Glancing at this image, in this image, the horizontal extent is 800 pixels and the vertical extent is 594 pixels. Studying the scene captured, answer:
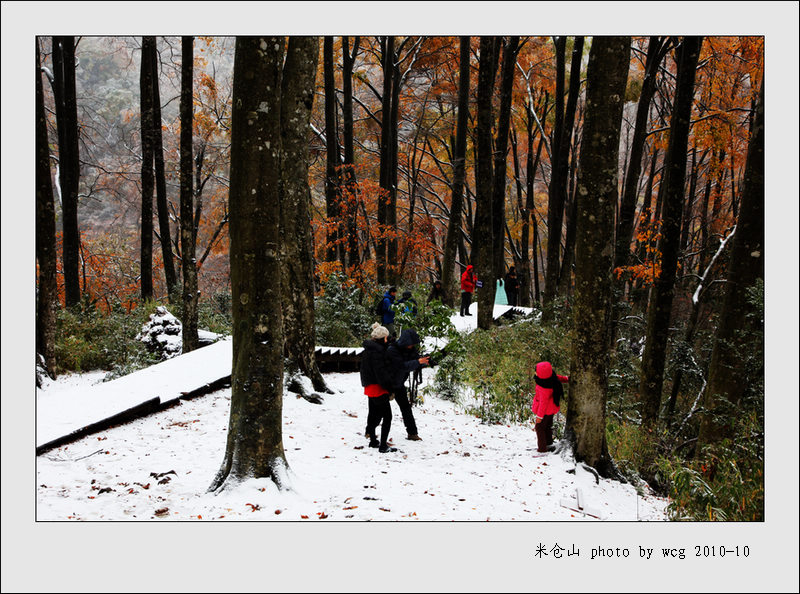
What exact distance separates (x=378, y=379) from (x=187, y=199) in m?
7.23

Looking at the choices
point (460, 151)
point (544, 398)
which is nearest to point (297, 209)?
point (544, 398)

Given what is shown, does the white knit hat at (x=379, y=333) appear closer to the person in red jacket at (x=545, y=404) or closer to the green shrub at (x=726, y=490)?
the person in red jacket at (x=545, y=404)

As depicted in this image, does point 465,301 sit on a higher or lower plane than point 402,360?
lower

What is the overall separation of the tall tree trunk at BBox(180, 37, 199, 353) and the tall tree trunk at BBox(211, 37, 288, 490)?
689cm

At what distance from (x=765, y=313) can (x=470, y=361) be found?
7265mm

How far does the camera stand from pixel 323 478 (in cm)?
600

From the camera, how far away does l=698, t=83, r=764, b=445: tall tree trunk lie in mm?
6383

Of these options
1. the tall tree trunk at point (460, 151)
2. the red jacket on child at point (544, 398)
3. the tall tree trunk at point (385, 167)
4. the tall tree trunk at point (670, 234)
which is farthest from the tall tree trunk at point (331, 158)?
the red jacket on child at point (544, 398)

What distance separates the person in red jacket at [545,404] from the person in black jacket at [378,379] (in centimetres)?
211

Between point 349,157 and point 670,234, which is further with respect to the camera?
point 349,157

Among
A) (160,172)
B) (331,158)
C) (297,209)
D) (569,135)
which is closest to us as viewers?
(297,209)

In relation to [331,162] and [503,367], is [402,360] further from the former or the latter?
[331,162]

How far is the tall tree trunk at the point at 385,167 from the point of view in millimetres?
18672

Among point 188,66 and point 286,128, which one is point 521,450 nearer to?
point 286,128
